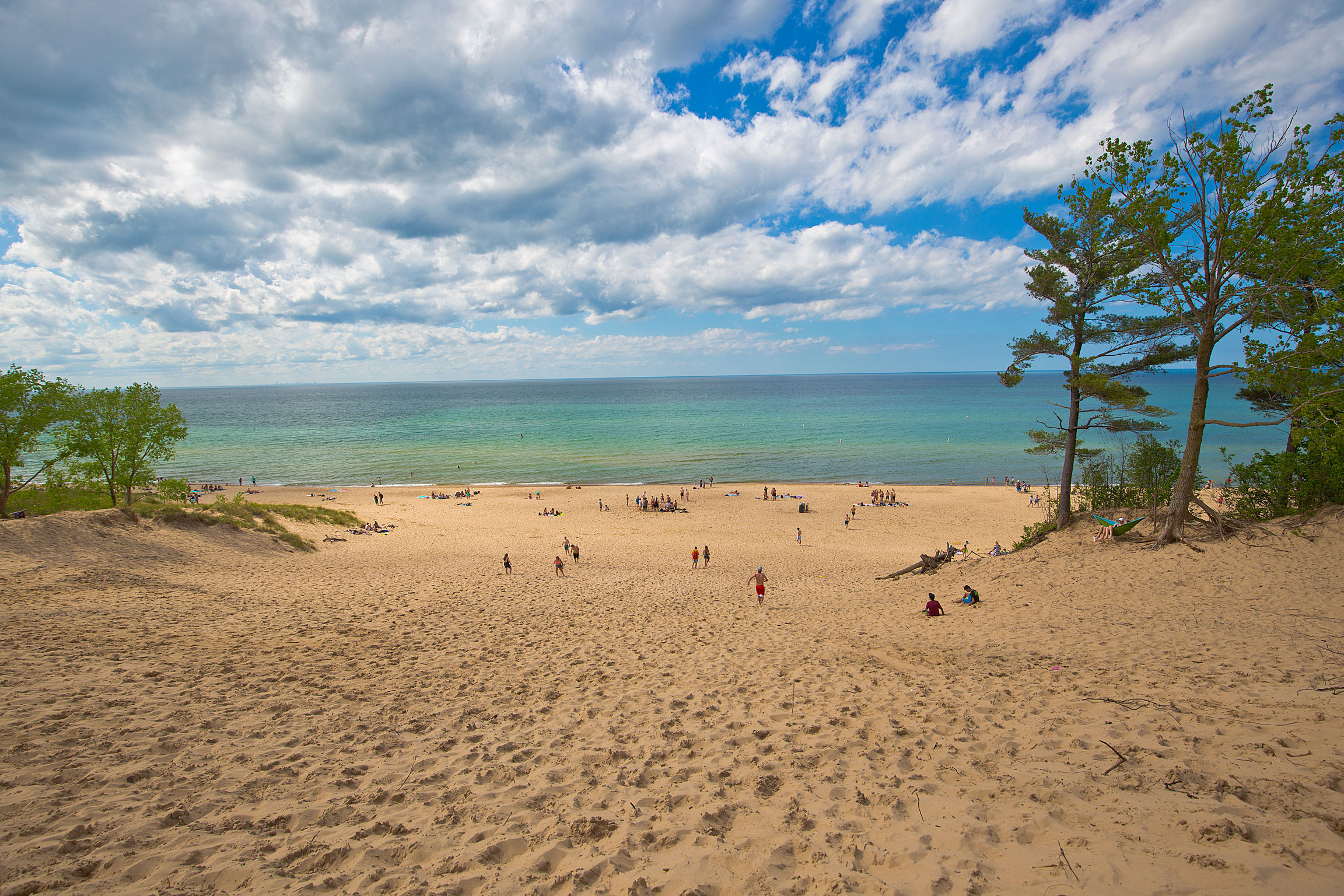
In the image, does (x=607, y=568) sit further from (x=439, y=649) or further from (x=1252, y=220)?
(x=1252, y=220)

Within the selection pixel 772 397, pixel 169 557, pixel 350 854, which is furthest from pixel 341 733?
pixel 772 397

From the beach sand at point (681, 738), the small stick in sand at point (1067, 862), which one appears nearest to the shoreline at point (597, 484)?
the beach sand at point (681, 738)

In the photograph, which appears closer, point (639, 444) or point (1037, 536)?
point (1037, 536)

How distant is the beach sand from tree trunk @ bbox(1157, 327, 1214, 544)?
78 cm

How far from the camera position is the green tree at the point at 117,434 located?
2227 cm

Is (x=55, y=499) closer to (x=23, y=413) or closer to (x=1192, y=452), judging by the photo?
(x=23, y=413)

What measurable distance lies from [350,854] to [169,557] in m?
18.0

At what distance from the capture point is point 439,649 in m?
10.0

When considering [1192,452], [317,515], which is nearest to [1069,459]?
[1192,452]

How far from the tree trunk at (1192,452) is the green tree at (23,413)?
35884 mm

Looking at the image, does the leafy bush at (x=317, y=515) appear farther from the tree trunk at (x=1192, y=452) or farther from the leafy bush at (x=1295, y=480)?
the leafy bush at (x=1295, y=480)

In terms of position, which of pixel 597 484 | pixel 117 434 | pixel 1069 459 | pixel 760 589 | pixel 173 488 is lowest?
pixel 760 589

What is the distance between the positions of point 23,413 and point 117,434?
3.10 metres

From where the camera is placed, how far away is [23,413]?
65.6ft
